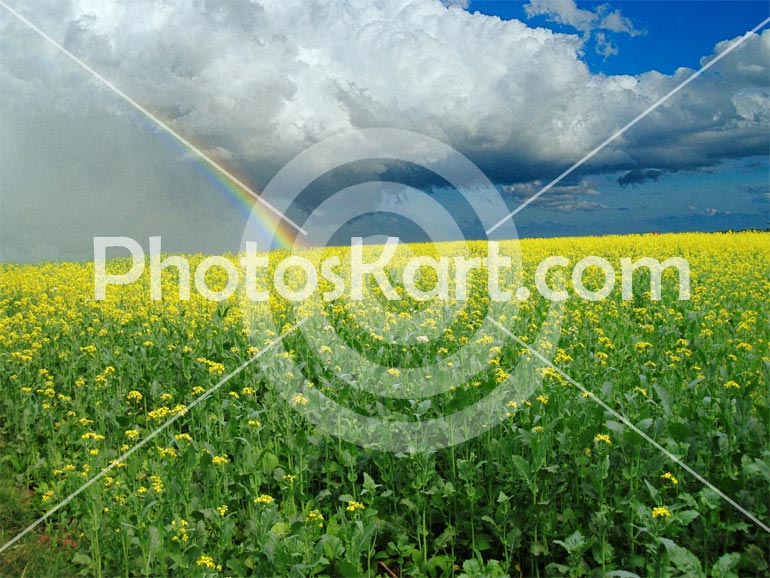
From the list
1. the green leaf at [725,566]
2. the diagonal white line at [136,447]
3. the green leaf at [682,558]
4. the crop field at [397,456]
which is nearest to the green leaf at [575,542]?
the crop field at [397,456]

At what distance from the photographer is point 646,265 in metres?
18.6

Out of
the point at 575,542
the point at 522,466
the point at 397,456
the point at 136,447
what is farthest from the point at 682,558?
the point at 136,447

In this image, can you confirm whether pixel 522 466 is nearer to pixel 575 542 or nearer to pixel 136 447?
pixel 575 542

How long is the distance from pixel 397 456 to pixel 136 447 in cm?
249

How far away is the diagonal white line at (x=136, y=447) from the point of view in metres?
4.71

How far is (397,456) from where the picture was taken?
486cm

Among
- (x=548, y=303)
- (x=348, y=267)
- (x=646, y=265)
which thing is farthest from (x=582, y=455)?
(x=646, y=265)

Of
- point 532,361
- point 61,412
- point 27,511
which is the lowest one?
point 27,511

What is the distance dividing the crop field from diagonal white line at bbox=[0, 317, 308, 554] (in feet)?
0.16

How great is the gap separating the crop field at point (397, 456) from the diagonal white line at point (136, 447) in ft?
0.16

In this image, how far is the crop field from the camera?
403 centimetres

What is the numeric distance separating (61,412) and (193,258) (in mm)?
18531

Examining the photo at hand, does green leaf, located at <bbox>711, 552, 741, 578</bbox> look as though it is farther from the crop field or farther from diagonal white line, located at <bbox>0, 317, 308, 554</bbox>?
diagonal white line, located at <bbox>0, 317, 308, 554</bbox>

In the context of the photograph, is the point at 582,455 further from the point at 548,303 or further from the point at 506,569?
the point at 548,303
